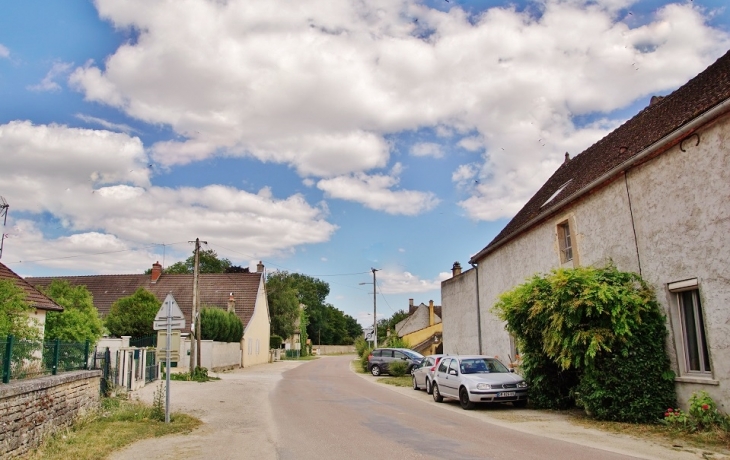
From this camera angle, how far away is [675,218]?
37.9 ft

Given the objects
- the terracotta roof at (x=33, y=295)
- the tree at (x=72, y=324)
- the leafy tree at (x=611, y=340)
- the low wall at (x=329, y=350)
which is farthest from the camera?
the low wall at (x=329, y=350)

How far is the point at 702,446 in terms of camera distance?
924 centimetres

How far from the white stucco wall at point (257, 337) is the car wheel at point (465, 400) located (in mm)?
30081

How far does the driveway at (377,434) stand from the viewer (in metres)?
9.02

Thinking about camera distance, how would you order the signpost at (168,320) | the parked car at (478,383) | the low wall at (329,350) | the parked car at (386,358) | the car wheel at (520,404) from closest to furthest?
the signpost at (168,320) < the parked car at (478,383) < the car wheel at (520,404) < the parked car at (386,358) < the low wall at (329,350)

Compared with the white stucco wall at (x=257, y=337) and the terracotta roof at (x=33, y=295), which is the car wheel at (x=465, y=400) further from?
the white stucco wall at (x=257, y=337)

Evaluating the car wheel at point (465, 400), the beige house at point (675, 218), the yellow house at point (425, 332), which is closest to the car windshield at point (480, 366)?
the car wheel at point (465, 400)

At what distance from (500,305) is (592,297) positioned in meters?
3.76

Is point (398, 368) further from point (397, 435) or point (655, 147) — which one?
point (655, 147)

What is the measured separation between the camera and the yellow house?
51219 millimetres

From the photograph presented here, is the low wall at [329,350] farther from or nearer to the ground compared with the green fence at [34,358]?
nearer to the ground

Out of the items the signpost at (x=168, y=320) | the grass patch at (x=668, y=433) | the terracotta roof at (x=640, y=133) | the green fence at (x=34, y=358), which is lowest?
the grass patch at (x=668, y=433)

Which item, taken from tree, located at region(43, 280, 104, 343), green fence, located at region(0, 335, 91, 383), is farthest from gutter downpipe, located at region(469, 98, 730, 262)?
tree, located at region(43, 280, 104, 343)

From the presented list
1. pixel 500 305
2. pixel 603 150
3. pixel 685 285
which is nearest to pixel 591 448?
pixel 685 285
